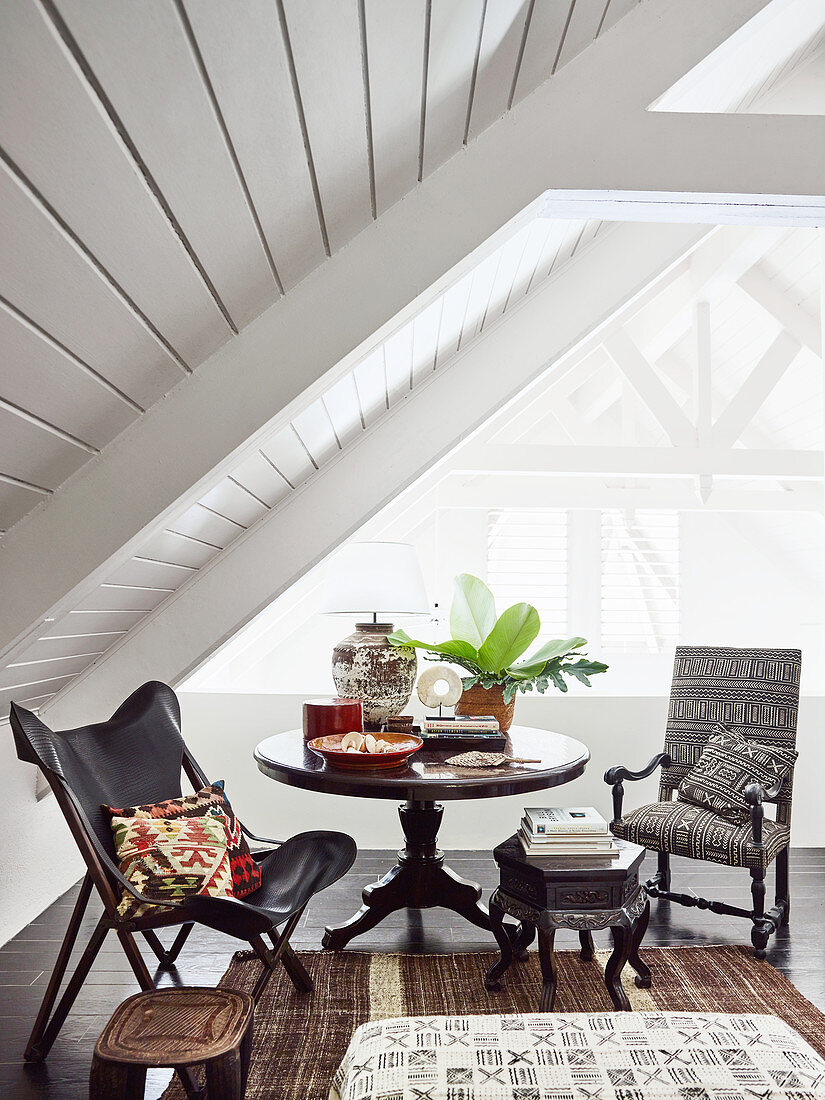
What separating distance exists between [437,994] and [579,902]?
20.8 inches

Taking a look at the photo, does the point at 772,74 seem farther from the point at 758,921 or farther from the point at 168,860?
the point at 168,860

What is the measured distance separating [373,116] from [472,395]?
188 centimetres

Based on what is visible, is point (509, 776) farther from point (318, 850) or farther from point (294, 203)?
point (294, 203)

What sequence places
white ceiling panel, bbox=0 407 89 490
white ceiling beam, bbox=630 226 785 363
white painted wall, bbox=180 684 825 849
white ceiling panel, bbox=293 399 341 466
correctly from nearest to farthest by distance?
1. white ceiling panel, bbox=0 407 89 490
2. white ceiling panel, bbox=293 399 341 466
3. white painted wall, bbox=180 684 825 849
4. white ceiling beam, bbox=630 226 785 363

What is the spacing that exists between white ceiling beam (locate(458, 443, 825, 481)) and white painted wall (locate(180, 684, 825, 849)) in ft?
3.57

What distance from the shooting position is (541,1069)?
47.1 inches

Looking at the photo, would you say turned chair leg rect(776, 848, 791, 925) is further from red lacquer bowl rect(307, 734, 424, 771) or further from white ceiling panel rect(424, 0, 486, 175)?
white ceiling panel rect(424, 0, 486, 175)

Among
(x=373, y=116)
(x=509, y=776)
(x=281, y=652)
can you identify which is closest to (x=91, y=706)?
(x=509, y=776)

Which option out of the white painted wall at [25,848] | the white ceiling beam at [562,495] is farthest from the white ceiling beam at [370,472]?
the white ceiling beam at [562,495]

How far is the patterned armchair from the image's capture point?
281 cm

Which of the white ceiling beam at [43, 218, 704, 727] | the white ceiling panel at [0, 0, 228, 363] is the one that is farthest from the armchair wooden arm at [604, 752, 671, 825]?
the white ceiling panel at [0, 0, 228, 363]

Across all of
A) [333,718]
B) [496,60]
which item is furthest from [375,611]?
[496,60]

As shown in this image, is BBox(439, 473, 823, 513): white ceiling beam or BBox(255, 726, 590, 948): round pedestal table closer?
BBox(255, 726, 590, 948): round pedestal table

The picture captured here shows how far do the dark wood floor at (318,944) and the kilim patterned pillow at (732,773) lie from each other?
0.43 meters
